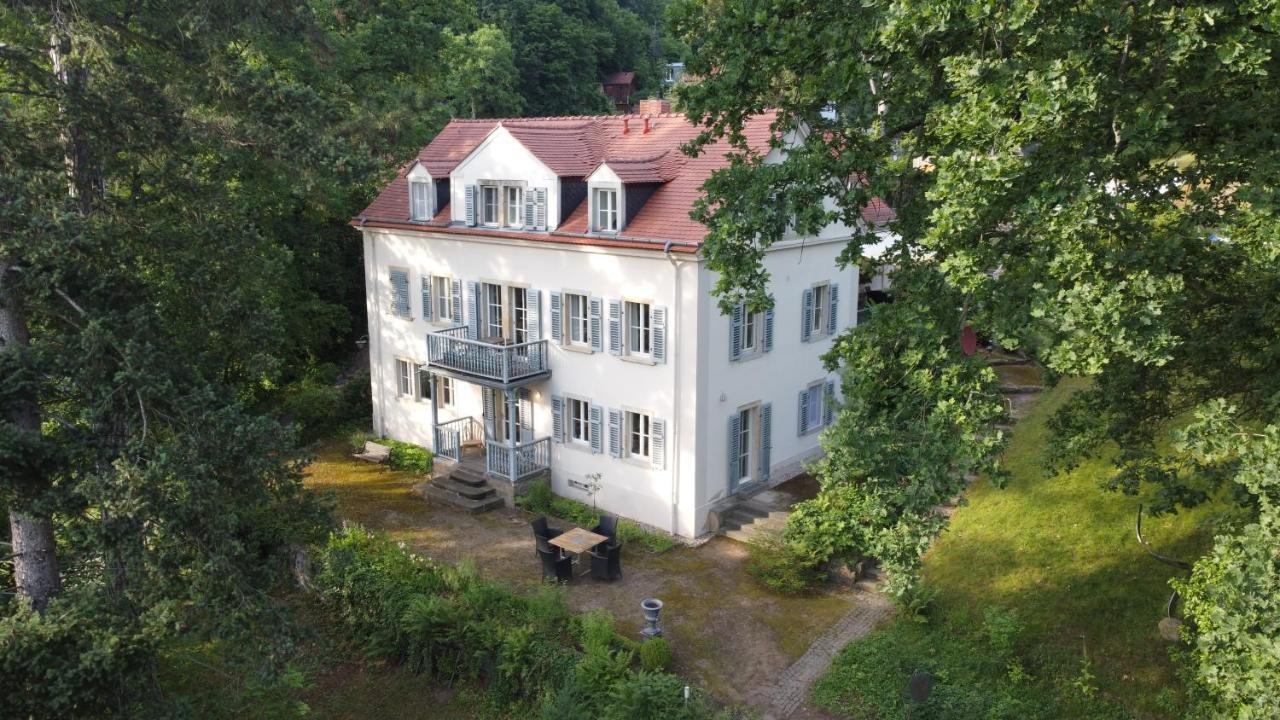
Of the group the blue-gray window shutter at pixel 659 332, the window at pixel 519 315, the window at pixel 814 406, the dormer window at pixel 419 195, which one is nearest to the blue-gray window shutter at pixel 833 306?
the window at pixel 814 406

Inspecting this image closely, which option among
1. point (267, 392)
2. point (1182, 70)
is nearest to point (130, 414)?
point (1182, 70)

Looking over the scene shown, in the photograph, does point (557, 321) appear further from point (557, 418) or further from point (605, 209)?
point (605, 209)

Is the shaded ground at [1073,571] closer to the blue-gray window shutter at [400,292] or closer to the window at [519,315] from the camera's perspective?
the window at [519,315]

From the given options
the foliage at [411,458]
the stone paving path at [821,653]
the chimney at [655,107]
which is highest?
the chimney at [655,107]

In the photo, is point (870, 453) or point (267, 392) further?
point (267, 392)

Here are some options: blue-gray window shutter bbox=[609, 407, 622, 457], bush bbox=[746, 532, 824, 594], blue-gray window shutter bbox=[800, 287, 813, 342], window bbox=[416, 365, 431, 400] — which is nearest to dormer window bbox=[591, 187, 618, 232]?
blue-gray window shutter bbox=[609, 407, 622, 457]

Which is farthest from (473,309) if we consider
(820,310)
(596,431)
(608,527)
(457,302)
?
(820,310)

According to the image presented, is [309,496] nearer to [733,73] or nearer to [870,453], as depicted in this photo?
[870,453]

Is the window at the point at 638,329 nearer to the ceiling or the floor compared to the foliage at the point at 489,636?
nearer to the ceiling
